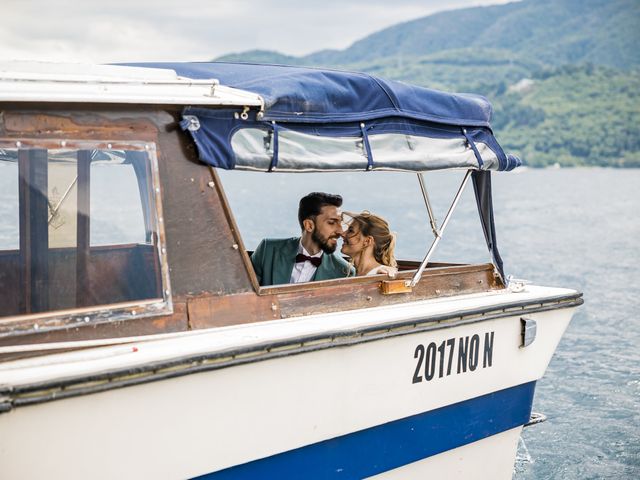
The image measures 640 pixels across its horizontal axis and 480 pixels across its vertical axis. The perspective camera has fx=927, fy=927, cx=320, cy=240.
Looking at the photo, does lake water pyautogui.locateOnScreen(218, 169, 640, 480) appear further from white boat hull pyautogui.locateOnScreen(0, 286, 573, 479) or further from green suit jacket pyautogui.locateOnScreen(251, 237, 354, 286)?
green suit jacket pyautogui.locateOnScreen(251, 237, 354, 286)

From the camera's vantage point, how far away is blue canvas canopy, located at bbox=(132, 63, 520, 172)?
180 inches

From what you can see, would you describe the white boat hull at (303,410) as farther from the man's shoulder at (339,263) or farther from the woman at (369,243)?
the man's shoulder at (339,263)

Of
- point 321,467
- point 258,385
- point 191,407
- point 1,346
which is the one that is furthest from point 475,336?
point 1,346

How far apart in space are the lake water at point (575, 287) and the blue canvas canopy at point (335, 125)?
3.86 m

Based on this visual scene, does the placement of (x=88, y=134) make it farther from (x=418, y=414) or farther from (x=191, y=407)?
(x=418, y=414)

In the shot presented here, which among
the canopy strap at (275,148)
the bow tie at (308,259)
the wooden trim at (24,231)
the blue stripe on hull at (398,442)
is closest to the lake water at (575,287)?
the blue stripe on hull at (398,442)

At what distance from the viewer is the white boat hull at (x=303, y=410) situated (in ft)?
12.7

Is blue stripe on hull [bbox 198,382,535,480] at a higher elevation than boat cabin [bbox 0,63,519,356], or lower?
lower

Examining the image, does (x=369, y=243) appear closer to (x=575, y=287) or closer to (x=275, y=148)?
(x=275, y=148)

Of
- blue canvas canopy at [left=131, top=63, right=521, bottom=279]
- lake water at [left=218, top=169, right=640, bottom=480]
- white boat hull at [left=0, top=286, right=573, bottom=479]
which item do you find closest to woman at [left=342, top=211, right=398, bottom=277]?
white boat hull at [left=0, top=286, right=573, bottom=479]

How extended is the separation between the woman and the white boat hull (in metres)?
0.50

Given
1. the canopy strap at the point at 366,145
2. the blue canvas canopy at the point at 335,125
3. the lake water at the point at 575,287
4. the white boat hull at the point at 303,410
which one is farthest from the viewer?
the lake water at the point at 575,287

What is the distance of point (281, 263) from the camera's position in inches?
228

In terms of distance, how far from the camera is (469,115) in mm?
5828
